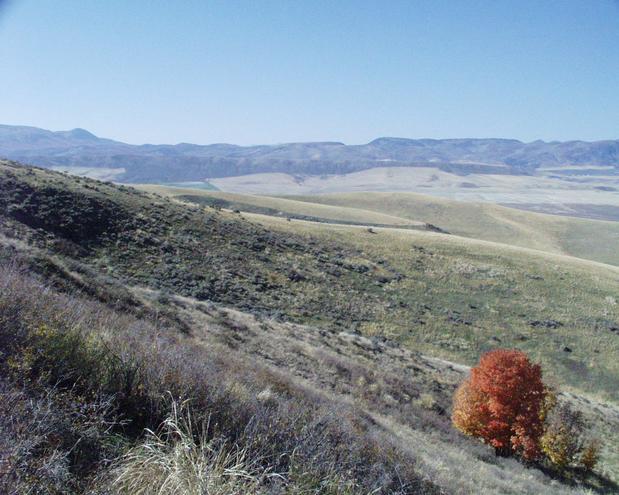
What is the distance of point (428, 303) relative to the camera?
3778 cm

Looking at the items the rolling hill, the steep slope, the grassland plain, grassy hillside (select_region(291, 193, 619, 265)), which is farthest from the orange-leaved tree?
grassy hillside (select_region(291, 193, 619, 265))

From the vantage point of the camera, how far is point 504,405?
1712cm

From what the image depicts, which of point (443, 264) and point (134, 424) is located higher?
point (134, 424)

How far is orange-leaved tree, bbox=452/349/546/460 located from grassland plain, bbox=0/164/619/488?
4.69 m

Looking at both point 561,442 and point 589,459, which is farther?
point 589,459

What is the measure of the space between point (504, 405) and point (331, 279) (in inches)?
830

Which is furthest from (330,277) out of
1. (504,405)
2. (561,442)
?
(561,442)

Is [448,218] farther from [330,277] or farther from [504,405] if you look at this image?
[504,405]

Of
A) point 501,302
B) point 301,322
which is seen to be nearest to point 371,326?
point 301,322

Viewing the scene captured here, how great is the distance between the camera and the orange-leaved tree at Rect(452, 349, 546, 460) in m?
16.7

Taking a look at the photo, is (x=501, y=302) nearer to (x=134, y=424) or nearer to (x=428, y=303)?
(x=428, y=303)

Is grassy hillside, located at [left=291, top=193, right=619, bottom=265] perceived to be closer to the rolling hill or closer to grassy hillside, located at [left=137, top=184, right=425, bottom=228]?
the rolling hill

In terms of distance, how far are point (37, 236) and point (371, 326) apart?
68.1 ft

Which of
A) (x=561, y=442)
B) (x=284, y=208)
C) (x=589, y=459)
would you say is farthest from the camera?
(x=284, y=208)
